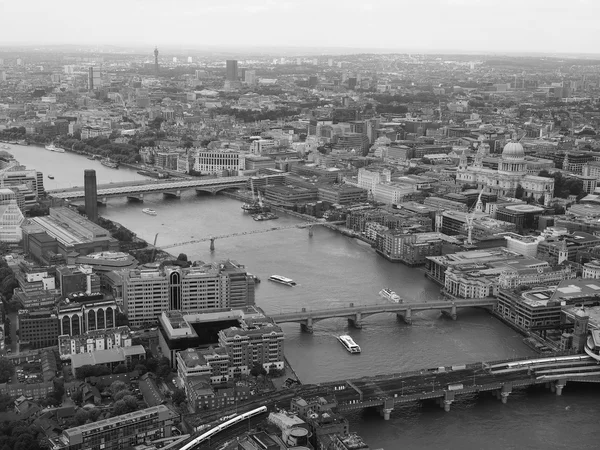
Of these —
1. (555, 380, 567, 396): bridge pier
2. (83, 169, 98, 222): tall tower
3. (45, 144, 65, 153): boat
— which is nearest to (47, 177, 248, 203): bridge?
(83, 169, 98, 222): tall tower

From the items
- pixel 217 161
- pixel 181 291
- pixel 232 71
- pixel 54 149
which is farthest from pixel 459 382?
pixel 232 71

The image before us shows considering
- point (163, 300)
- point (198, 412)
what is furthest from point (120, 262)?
point (198, 412)

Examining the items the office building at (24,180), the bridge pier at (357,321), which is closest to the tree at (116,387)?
the bridge pier at (357,321)

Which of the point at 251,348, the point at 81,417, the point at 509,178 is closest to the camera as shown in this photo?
the point at 81,417

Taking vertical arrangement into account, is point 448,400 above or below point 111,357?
below

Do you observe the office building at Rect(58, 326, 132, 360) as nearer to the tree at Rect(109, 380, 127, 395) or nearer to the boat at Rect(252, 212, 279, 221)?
the tree at Rect(109, 380, 127, 395)

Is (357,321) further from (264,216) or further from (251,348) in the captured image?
(264,216)

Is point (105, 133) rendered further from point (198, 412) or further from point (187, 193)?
point (198, 412)
